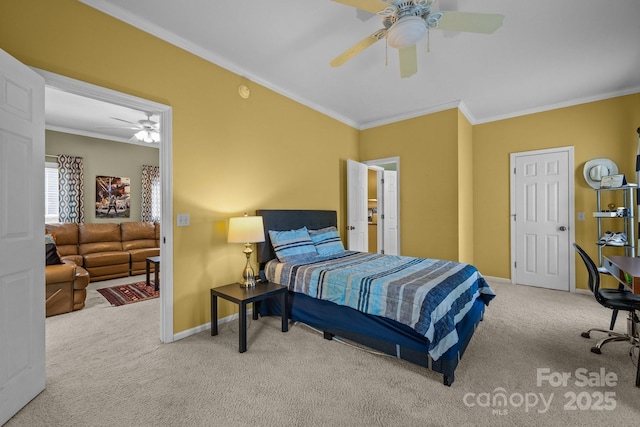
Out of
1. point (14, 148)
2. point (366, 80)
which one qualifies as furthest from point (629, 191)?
point (14, 148)

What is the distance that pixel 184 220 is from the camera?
2.78 meters

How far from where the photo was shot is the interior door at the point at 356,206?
4797mm

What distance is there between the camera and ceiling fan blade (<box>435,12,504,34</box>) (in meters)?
1.90

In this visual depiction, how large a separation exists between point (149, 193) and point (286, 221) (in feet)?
14.2

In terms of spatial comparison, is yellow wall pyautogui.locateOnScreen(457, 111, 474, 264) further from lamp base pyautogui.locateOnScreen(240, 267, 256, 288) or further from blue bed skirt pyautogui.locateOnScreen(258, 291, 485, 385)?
lamp base pyautogui.locateOnScreen(240, 267, 256, 288)

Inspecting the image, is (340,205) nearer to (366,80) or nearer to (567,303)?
(366,80)

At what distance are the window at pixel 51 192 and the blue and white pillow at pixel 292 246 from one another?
4.72 meters

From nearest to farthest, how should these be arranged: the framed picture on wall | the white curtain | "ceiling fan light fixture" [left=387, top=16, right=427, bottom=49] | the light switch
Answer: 1. "ceiling fan light fixture" [left=387, top=16, right=427, bottom=49]
2. the light switch
3. the framed picture on wall
4. the white curtain

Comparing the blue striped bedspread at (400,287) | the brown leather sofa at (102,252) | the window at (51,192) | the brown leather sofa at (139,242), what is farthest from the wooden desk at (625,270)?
the window at (51,192)

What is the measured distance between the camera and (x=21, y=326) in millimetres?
1759

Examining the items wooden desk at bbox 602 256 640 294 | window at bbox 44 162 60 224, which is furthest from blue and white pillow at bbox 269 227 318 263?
window at bbox 44 162 60 224

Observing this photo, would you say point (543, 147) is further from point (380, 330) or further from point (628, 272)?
point (380, 330)

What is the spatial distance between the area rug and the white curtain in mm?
2173

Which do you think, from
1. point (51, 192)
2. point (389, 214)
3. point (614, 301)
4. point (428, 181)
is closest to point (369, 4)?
point (614, 301)
